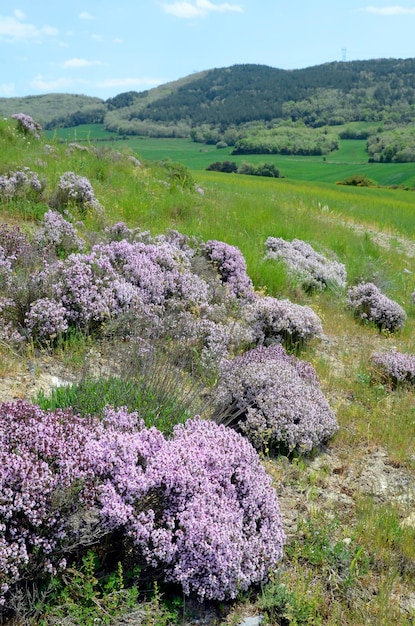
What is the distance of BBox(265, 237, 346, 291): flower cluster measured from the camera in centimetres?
994

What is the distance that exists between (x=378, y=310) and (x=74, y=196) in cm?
558

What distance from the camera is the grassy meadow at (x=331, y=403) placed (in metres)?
3.30

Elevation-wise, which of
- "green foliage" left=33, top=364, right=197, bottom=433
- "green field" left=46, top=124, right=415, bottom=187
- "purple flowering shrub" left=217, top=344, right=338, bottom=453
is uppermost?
"green foliage" left=33, top=364, right=197, bottom=433

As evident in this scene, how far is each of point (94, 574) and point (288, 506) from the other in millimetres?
1681

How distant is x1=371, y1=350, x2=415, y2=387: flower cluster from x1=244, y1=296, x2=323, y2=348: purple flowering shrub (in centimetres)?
99

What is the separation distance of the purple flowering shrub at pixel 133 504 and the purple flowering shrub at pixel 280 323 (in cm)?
358

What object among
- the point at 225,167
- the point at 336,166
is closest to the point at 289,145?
the point at 336,166

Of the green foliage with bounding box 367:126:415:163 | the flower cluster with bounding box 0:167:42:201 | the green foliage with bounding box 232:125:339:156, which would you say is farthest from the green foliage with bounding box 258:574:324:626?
the green foliage with bounding box 232:125:339:156

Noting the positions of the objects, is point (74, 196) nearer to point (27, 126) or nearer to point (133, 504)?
point (27, 126)

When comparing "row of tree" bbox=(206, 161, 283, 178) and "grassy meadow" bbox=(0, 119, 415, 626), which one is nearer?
"grassy meadow" bbox=(0, 119, 415, 626)

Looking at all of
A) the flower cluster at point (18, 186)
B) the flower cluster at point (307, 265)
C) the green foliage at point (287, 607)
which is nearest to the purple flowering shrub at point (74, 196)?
the flower cluster at point (18, 186)

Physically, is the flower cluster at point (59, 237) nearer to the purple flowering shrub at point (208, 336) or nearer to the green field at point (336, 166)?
the purple flowering shrub at point (208, 336)

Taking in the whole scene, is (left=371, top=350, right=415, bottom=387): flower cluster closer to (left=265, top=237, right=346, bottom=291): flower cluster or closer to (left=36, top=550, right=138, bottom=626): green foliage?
(left=265, top=237, right=346, bottom=291): flower cluster

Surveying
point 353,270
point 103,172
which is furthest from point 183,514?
point 103,172
